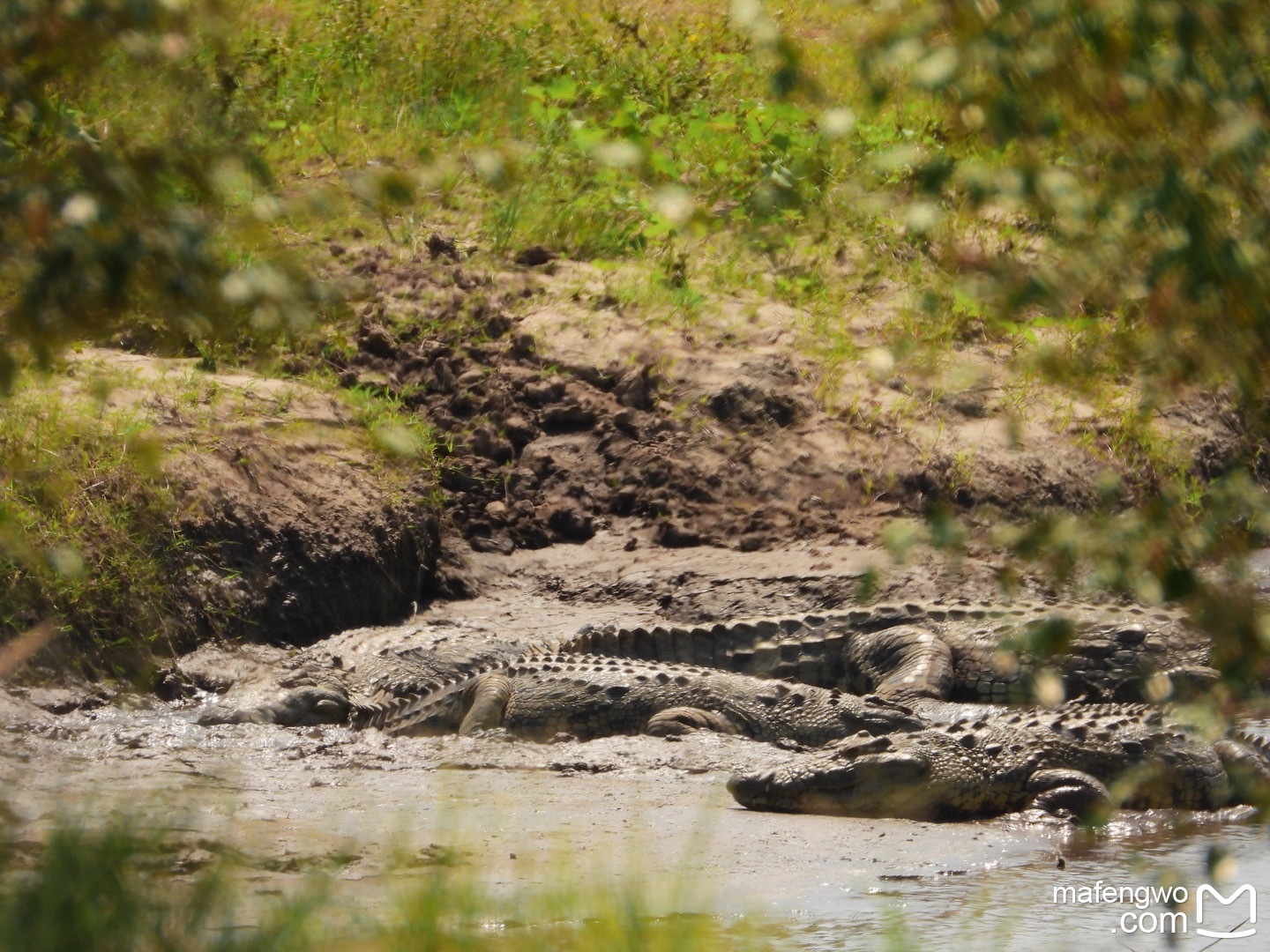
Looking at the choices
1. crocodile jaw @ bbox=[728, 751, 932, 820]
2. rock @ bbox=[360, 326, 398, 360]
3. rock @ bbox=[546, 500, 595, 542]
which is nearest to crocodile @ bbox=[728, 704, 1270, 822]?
crocodile jaw @ bbox=[728, 751, 932, 820]

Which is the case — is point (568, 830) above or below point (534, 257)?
below

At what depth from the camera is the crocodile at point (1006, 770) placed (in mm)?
5773

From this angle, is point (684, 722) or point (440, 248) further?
point (440, 248)

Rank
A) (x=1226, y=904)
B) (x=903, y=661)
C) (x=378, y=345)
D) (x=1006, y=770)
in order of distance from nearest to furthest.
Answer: (x=1226, y=904) → (x=1006, y=770) → (x=903, y=661) → (x=378, y=345)

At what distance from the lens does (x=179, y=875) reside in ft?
11.8

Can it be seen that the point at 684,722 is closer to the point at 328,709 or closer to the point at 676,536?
the point at 328,709

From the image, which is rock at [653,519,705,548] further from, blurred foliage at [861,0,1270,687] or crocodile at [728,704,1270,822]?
blurred foliage at [861,0,1270,687]

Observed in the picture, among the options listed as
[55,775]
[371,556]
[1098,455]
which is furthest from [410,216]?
[55,775]

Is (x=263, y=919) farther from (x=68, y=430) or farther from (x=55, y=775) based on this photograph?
(x=68, y=430)

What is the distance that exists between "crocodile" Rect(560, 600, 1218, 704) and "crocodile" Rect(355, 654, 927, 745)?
720 millimetres

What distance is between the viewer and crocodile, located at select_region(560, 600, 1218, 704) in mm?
7891

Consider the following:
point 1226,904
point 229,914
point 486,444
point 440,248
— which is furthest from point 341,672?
point 229,914

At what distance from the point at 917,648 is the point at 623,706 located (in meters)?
1.74

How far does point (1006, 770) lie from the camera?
5.95m
